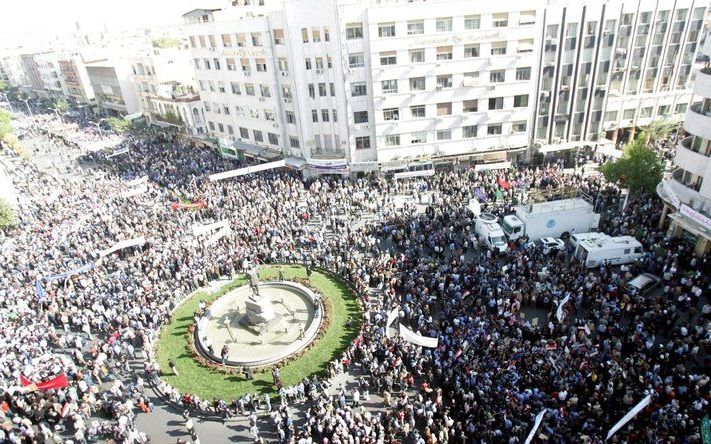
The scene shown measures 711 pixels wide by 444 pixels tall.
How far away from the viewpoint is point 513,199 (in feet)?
123

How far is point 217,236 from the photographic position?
32.3 meters

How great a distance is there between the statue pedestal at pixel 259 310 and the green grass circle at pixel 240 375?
138 inches

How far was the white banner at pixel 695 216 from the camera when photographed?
24.9 m

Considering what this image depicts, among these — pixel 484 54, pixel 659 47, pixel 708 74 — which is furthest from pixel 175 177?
pixel 659 47

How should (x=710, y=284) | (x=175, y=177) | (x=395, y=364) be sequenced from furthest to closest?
(x=175, y=177), (x=710, y=284), (x=395, y=364)

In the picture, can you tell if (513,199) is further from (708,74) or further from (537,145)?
(708,74)

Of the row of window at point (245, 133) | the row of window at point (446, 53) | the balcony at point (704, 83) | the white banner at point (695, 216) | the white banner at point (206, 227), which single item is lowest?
the white banner at point (206, 227)

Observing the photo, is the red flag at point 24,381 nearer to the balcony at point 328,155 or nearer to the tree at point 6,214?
the tree at point 6,214

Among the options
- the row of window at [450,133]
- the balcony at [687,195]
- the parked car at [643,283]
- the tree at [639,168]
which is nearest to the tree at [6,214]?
the row of window at [450,133]

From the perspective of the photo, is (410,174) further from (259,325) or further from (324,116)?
(259,325)

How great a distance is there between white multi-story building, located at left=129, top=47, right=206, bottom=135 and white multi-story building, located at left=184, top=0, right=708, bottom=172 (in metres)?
16.6

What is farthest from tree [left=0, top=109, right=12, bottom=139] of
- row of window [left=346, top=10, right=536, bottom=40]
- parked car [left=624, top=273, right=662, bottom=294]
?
parked car [left=624, top=273, right=662, bottom=294]

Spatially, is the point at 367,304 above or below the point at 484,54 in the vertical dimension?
below

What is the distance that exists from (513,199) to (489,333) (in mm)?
18950
